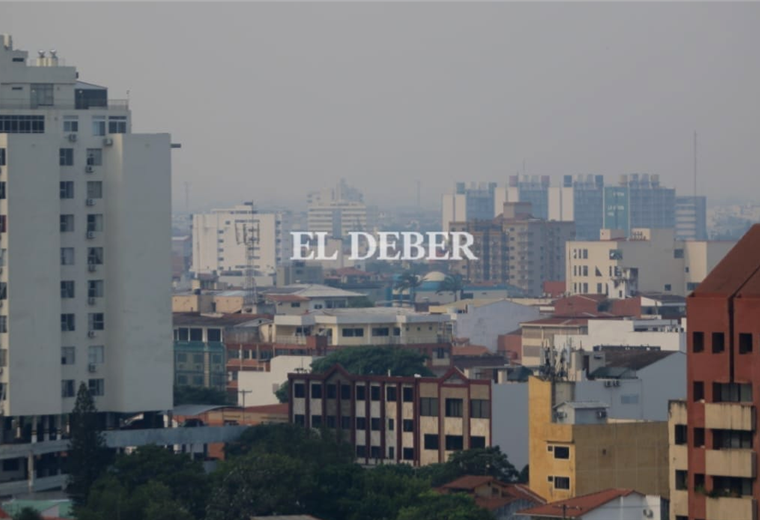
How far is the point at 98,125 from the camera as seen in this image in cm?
8750

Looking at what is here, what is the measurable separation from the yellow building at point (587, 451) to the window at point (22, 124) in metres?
21.0

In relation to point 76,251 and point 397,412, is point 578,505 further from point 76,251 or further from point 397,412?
point 397,412

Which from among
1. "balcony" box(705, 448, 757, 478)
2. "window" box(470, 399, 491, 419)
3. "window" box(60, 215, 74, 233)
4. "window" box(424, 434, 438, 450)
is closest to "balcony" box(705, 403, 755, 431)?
"balcony" box(705, 448, 757, 478)

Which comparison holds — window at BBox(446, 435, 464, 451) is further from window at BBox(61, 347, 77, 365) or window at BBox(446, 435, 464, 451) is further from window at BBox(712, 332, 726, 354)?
window at BBox(712, 332, 726, 354)

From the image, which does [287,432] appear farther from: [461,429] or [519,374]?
[519,374]

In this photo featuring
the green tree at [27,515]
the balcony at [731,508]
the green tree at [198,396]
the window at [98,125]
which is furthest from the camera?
the green tree at [198,396]

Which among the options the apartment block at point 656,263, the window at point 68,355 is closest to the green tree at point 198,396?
the window at point 68,355

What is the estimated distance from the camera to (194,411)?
103 metres

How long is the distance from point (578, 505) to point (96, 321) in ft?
86.0

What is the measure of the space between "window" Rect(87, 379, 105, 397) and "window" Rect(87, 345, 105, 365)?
624mm

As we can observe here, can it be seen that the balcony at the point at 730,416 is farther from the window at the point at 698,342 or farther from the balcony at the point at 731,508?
the balcony at the point at 731,508

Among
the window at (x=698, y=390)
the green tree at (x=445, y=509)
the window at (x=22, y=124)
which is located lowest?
the green tree at (x=445, y=509)

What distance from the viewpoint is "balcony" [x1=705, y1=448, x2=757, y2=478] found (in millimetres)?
49938

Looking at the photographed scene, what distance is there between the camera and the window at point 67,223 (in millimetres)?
86188
